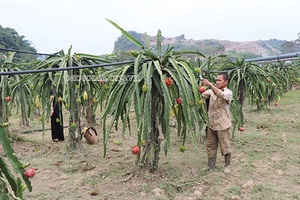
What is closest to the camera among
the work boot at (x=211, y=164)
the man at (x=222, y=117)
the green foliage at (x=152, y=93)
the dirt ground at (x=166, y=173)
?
the green foliage at (x=152, y=93)

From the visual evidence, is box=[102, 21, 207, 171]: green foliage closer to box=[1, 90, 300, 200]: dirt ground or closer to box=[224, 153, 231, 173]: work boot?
box=[1, 90, 300, 200]: dirt ground

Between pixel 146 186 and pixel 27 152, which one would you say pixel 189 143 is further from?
pixel 27 152

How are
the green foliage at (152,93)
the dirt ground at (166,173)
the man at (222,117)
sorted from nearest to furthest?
the green foliage at (152,93) < the dirt ground at (166,173) < the man at (222,117)

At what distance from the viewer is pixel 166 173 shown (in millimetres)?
3236

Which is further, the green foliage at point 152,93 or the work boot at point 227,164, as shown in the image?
the work boot at point 227,164

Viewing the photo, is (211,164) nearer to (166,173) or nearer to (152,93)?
(166,173)

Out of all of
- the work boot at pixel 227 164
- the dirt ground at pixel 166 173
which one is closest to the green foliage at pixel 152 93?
the dirt ground at pixel 166 173

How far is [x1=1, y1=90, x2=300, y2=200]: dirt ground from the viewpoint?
2758mm

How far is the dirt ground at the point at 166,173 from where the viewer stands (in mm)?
2758

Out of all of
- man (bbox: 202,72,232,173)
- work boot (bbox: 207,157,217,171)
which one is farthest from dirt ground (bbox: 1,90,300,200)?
man (bbox: 202,72,232,173)

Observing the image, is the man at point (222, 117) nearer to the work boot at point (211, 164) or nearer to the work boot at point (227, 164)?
the work boot at point (227, 164)

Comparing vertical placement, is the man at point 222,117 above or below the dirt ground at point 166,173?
above

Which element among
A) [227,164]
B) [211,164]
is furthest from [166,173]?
[227,164]

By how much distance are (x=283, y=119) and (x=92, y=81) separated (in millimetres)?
5064
